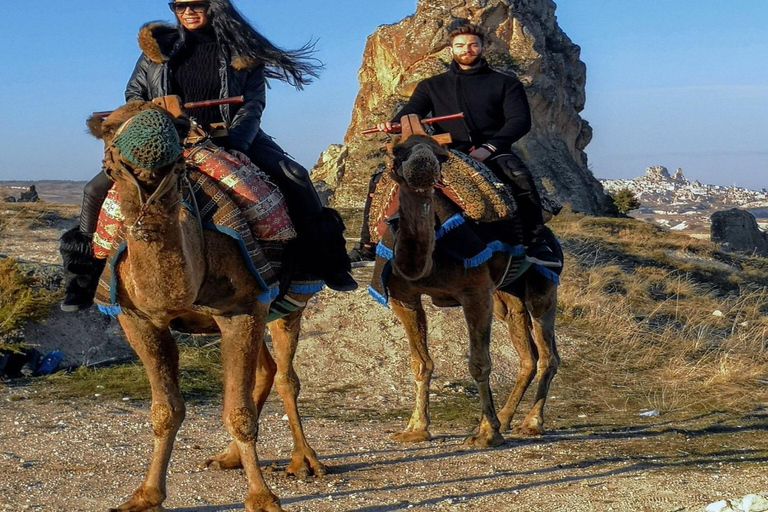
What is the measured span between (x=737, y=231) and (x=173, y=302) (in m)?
30.2

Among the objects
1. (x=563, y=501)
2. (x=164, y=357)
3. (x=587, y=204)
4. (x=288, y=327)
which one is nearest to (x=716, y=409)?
(x=563, y=501)

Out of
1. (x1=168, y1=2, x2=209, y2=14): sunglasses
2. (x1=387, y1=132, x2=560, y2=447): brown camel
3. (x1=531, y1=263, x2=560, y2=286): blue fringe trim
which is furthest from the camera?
(x1=531, y1=263, x2=560, y2=286): blue fringe trim

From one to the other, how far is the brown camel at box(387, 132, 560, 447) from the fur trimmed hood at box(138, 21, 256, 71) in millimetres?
1162

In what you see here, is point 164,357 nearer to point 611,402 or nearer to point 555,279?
point 555,279

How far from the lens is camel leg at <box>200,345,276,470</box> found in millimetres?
6746

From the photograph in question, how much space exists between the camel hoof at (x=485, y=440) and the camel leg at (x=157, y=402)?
275 cm

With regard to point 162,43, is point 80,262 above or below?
below

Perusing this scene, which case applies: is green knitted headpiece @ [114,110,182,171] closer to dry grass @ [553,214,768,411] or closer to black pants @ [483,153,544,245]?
black pants @ [483,153,544,245]

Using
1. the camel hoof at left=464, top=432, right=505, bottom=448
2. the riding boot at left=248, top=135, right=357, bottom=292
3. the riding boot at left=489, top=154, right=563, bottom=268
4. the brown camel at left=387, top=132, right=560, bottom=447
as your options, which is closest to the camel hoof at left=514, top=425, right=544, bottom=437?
the brown camel at left=387, top=132, right=560, bottom=447

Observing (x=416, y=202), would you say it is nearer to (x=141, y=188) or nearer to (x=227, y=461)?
(x=227, y=461)

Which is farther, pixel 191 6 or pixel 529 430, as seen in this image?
pixel 529 430

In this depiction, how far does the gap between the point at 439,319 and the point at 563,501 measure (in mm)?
6542

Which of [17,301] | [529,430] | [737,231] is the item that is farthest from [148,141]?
[737,231]

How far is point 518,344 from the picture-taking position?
28.7 feet
